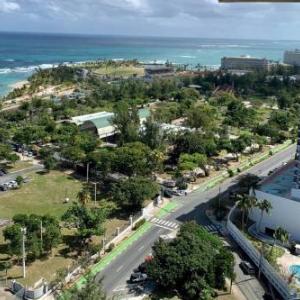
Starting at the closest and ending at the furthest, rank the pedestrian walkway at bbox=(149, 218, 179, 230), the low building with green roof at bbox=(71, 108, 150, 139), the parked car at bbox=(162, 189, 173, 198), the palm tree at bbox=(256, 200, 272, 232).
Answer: the palm tree at bbox=(256, 200, 272, 232) < the pedestrian walkway at bbox=(149, 218, 179, 230) < the parked car at bbox=(162, 189, 173, 198) < the low building with green roof at bbox=(71, 108, 150, 139)

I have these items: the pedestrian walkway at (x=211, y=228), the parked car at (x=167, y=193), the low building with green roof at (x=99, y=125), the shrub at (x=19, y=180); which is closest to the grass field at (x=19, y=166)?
the shrub at (x=19, y=180)

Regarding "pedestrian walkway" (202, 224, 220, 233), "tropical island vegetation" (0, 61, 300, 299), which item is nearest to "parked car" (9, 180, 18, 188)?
"tropical island vegetation" (0, 61, 300, 299)

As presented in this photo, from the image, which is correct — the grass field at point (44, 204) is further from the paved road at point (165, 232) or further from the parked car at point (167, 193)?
the parked car at point (167, 193)

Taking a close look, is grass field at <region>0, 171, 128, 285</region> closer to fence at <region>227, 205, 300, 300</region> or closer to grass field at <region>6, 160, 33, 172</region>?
grass field at <region>6, 160, 33, 172</region>

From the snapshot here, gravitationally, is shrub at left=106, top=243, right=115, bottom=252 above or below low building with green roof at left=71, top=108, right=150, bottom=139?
below

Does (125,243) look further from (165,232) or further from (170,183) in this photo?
(170,183)

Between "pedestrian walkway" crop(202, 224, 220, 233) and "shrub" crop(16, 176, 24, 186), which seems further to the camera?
"shrub" crop(16, 176, 24, 186)

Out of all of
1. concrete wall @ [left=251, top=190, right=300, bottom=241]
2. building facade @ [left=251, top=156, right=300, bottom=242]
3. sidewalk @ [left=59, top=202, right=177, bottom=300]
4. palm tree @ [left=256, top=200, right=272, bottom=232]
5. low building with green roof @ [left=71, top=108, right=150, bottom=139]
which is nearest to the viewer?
sidewalk @ [left=59, top=202, right=177, bottom=300]
